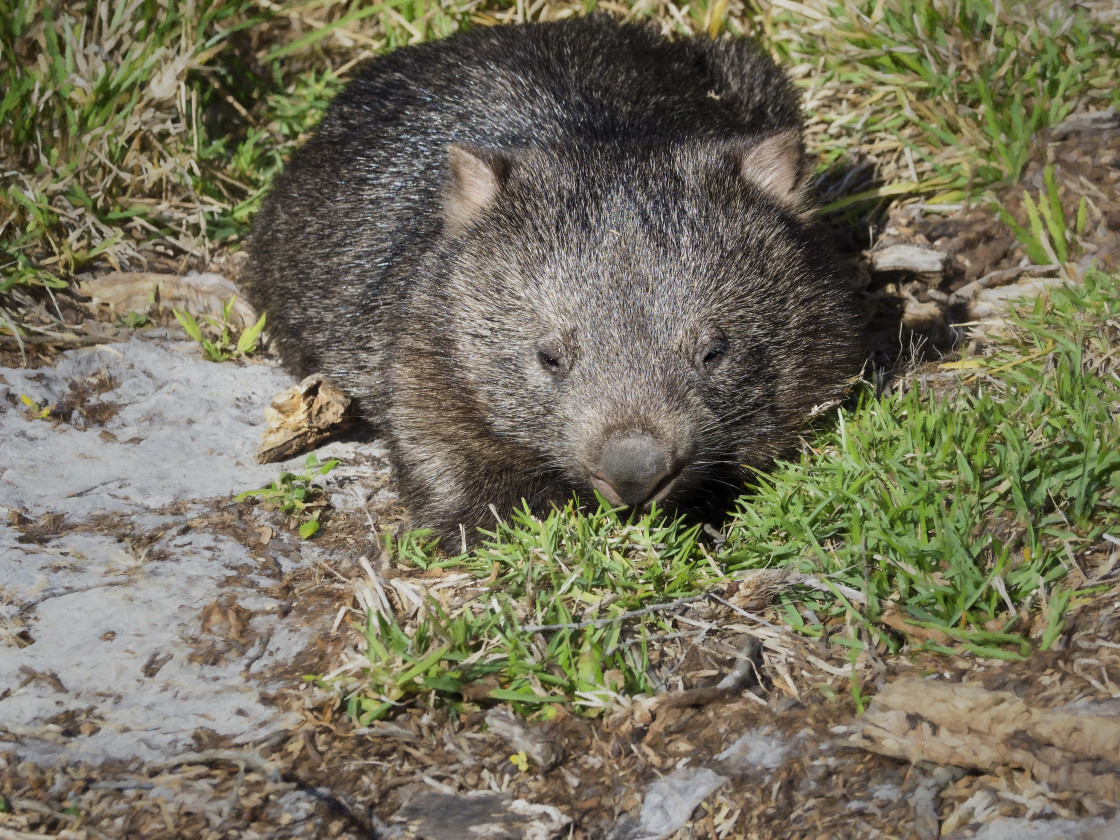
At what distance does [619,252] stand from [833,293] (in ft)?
3.19

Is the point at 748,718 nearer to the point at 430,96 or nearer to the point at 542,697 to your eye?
the point at 542,697

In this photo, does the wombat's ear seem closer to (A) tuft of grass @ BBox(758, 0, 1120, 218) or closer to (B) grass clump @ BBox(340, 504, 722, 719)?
(B) grass clump @ BBox(340, 504, 722, 719)

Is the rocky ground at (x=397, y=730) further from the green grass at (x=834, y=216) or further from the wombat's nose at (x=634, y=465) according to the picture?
the wombat's nose at (x=634, y=465)

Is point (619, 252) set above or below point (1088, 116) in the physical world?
below

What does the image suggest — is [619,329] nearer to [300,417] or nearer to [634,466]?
[634,466]

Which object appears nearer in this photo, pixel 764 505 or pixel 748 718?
pixel 748 718

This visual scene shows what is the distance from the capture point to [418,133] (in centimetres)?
481

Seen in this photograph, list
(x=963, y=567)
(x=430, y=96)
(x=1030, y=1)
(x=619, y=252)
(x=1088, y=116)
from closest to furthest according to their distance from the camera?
(x=963, y=567), (x=619, y=252), (x=430, y=96), (x=1088, y=116), (x=1030, y=1)

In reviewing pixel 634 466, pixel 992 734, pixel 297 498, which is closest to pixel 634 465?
pixel 634 466

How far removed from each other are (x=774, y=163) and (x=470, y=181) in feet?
3.74

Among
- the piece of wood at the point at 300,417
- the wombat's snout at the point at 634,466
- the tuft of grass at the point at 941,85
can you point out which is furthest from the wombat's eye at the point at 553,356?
the tuft of grass at the point at 941,85

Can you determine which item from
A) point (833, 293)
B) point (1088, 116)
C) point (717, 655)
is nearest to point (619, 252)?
point (833, 293)

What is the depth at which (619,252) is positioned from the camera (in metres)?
3.71

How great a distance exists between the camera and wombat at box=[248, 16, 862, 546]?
12.0 ft
